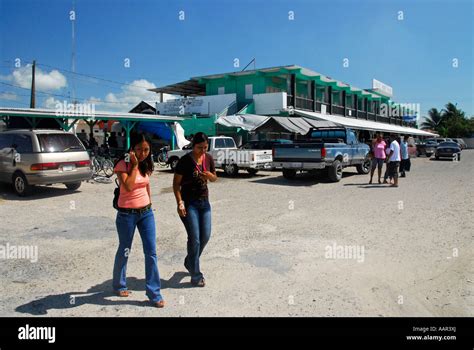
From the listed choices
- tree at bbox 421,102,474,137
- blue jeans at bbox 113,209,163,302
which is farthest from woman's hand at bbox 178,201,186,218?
tree at bbox 421,102,474,137

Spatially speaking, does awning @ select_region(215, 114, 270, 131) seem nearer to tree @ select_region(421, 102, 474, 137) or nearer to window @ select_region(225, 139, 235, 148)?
window @ select_region(225, 139, 235, 148)

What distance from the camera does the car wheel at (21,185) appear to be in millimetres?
10180

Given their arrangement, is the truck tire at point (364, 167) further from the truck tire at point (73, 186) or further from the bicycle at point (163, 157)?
the truck tire at point (73, 186)

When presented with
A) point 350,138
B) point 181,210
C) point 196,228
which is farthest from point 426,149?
point 181,210

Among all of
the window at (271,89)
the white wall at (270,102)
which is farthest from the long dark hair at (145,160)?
the window at (271,89)

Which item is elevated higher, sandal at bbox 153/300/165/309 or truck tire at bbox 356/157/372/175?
truck tire at bbox 356/157/372/175

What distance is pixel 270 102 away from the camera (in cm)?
2684

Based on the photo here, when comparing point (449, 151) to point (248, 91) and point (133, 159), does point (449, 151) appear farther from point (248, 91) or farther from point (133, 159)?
point (133, 159)

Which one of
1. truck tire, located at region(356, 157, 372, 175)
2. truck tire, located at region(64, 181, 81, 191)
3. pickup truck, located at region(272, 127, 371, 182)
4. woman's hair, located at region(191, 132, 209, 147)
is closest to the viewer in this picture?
woman's hair, located at region(191, 132, 209, 147)

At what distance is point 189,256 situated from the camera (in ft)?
14.4

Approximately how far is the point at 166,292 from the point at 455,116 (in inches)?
3141

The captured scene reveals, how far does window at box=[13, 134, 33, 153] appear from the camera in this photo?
10172 millimetres

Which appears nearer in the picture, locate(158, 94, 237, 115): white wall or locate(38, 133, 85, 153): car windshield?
locate(38, 133, 85, 153): car windshield

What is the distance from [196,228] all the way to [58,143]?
25.6 ft
